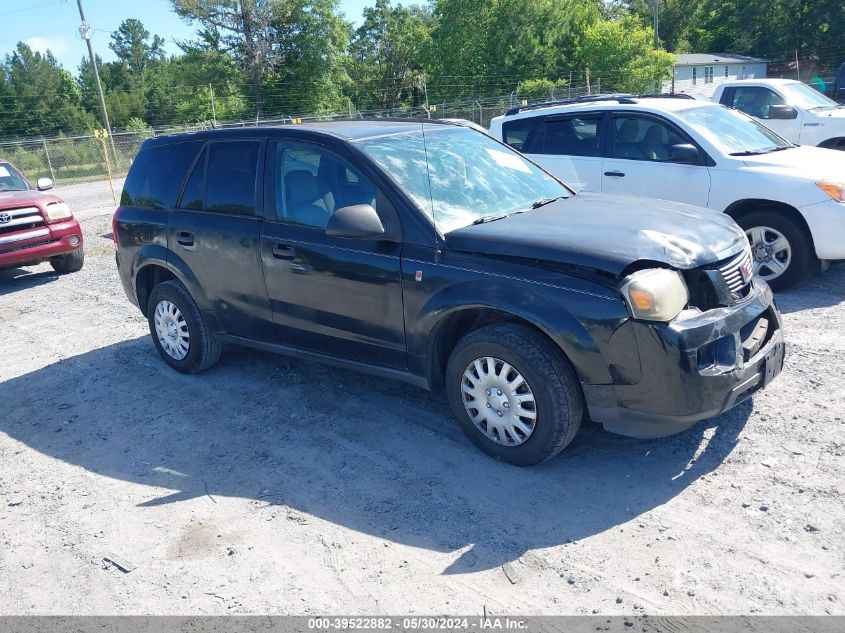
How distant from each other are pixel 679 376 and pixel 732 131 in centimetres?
514

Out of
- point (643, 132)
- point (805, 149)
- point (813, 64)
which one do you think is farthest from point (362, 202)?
point (813, 64)

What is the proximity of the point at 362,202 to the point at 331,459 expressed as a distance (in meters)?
1.60

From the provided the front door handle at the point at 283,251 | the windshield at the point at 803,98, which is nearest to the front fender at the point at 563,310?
the front door handle at the point at 283,251

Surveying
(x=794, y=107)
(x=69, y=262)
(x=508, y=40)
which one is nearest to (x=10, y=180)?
(x=69, y=262)

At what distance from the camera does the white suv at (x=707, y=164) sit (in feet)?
22.2

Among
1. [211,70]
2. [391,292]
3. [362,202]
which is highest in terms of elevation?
[211,70]

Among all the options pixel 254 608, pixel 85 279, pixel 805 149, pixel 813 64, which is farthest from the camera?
pixel 813 64

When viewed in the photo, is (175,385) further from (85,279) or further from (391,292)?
(85,279)

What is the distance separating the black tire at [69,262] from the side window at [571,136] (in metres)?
6.90

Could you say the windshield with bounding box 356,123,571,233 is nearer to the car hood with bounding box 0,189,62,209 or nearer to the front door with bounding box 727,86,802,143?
the car hood with bounding box 0,189,62,209

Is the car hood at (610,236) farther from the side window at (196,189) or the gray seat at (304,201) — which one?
the side window at (196,189)

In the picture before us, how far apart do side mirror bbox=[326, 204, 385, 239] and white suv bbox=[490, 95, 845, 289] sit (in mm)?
4166

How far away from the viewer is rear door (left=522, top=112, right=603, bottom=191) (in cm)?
814

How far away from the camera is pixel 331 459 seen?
4465mm
